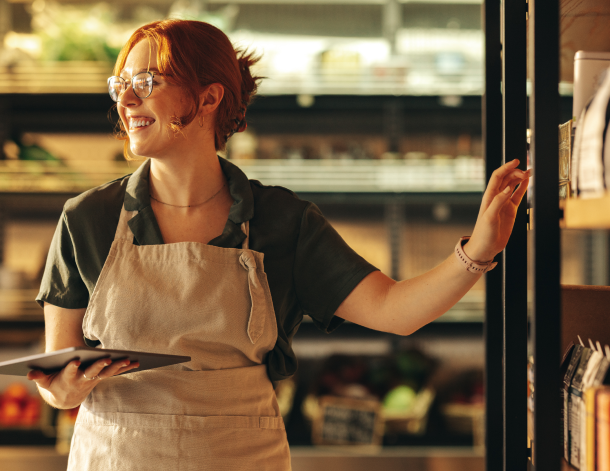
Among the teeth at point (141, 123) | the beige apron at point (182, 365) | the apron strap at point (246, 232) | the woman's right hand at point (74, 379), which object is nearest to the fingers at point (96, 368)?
the woman's right hand at point (74, 379)

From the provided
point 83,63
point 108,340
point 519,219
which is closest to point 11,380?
point 83,63

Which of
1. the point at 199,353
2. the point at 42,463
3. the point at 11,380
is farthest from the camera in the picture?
the point at 11,380

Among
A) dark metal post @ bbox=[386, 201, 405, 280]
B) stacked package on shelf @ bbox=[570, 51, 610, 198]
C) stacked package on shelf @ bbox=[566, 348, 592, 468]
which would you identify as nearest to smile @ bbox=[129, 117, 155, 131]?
stacked package on shelf @ bbox=[570, 51, 610, 198]

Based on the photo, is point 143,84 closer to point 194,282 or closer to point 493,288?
point 194,282

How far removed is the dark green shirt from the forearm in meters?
0.08

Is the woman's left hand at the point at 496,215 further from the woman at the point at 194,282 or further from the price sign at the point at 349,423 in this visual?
the price sign at the point at 349,423

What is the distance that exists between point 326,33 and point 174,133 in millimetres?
1959

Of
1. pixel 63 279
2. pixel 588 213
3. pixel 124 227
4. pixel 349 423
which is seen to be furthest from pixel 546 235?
pixel 349 423

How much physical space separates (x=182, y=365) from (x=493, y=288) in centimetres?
67

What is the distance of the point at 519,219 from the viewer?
1.11 metres

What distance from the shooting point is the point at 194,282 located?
107 cm

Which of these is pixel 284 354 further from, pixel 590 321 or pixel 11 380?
pixel 11 380

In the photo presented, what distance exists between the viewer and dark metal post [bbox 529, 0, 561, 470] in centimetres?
82

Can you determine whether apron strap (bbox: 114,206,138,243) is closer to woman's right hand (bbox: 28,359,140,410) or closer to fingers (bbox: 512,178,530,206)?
woman's right hand (bbox: 28,359,140,410)
